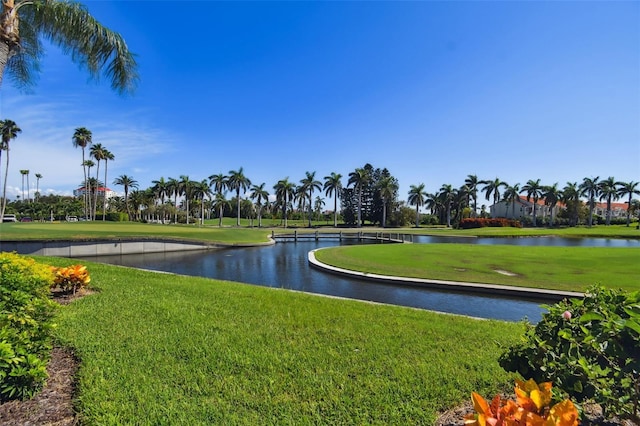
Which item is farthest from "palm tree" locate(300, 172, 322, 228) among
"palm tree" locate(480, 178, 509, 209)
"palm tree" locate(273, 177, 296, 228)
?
"palm tree" locate(480, 178, 509, 209)

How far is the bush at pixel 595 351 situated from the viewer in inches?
76.1

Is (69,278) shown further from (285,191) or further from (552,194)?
(552,194)

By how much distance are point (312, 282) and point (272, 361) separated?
32.4 feet

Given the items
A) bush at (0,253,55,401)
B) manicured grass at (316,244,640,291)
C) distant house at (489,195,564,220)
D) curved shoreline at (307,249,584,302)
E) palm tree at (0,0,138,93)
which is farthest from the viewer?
distant house at (489,195,564,220)

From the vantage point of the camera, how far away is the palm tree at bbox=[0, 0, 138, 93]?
20.3ft

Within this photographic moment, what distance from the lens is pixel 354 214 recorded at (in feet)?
271

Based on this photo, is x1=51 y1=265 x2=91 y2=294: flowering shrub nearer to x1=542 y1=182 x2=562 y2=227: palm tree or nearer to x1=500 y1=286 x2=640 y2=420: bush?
x1=500 y1=286 x2=640 y2=420: bush

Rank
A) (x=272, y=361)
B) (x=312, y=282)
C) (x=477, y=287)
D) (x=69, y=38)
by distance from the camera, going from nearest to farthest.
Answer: (x=272, y=361), (x=69, y=38), (x=477, y=287), (x=312, y=282)

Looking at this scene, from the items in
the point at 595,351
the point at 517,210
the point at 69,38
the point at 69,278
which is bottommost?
the point at 69,278

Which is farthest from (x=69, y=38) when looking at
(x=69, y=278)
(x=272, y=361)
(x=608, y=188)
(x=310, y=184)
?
(x=608, y=188)

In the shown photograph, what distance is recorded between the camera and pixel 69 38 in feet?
21.7

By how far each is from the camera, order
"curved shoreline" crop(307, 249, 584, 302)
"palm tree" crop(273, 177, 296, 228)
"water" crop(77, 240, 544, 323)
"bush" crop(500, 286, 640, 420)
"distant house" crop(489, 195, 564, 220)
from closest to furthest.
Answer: "bush" crop(500, 286, 640, 420), "water" crop(77, 240, 544, 323), "curved shoreline" crop(307, 249, 584, 302), "palm tree" crop(273, 177, 296, 228), "distant house" crop(489, 195, 564, 220)

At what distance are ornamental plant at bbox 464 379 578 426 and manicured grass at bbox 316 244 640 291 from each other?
36.0 ft

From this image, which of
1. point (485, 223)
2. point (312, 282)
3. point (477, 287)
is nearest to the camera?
point (477, 287)
